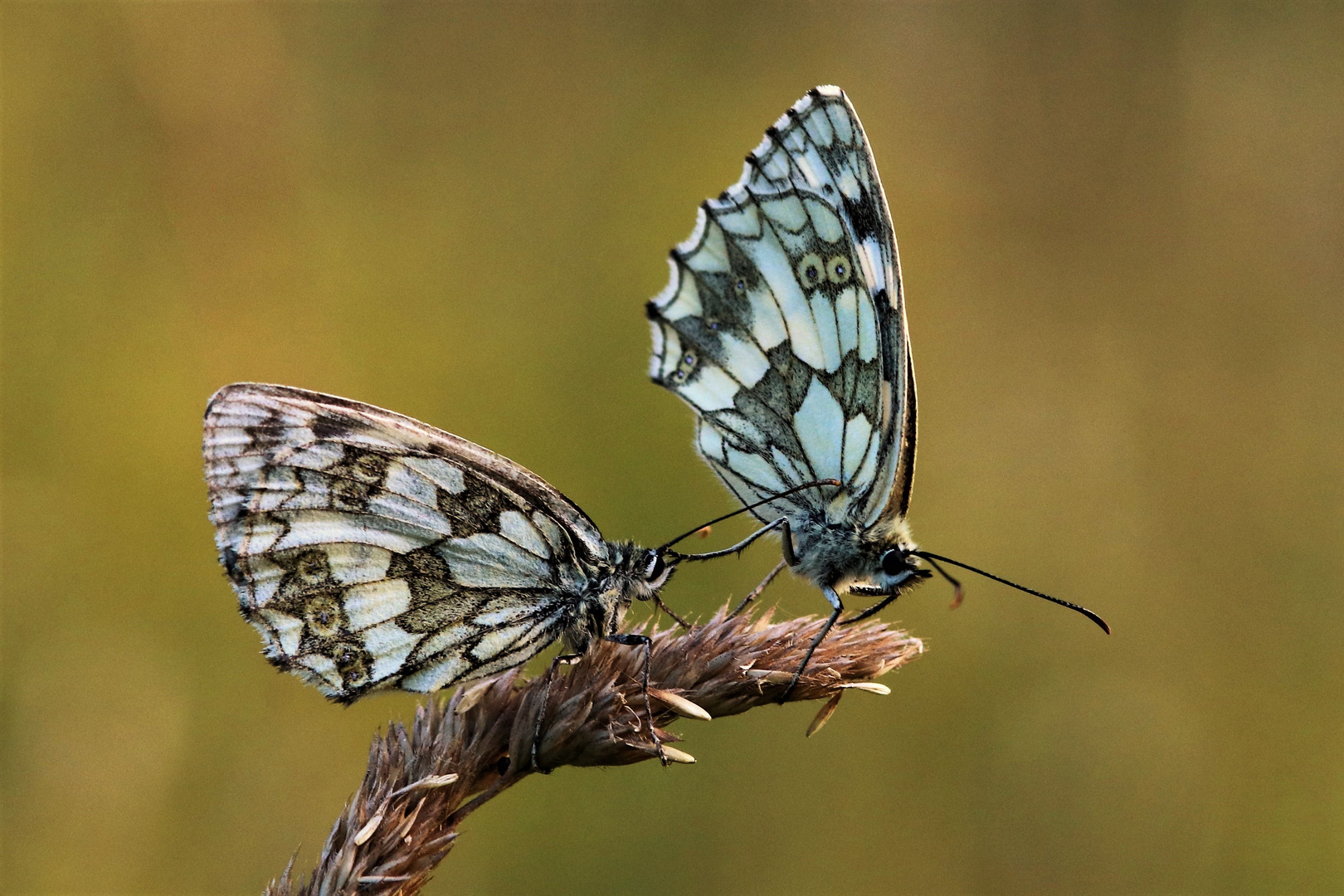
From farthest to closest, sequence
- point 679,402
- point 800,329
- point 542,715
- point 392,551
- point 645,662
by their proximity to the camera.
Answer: point 679,402 < point 800,329 < point 392,551 < point 645,662 < point 542,715

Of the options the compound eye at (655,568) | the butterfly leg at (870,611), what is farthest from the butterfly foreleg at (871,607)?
the compound eye at (655,568)

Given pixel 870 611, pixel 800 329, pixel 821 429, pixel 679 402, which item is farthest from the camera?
pixel 679 402

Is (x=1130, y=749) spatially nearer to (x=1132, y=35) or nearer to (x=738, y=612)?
(x=738, y=612)

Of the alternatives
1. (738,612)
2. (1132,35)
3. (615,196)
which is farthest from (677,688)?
(1132,35)

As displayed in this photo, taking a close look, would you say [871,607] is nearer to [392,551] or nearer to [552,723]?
[552,723]

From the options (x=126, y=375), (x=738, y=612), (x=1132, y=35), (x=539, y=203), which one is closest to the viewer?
(x=738, y=612)

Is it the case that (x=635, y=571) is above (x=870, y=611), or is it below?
above

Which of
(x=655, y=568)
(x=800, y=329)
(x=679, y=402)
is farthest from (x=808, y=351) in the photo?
(x=679, y=402)
